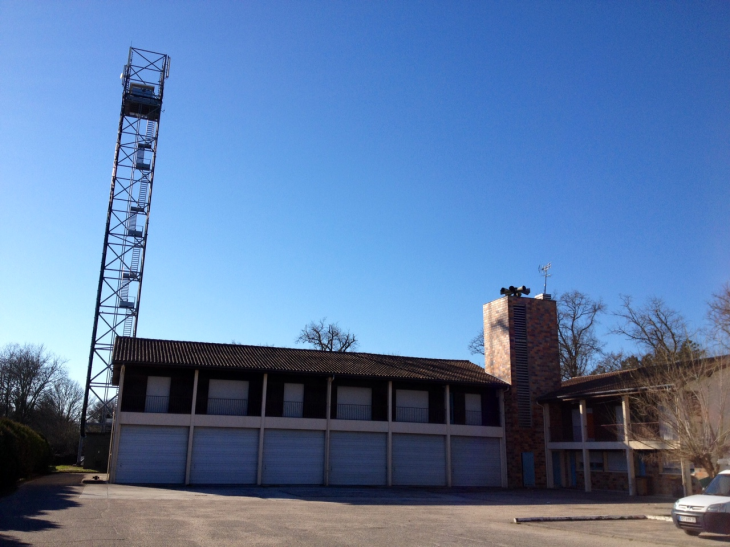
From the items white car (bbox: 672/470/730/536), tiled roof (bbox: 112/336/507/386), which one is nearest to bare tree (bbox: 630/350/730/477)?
white car (bbox: 672/470/730/536)

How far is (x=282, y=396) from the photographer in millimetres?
30062

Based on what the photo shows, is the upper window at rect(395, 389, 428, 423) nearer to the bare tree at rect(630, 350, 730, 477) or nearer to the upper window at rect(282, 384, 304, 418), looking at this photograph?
the upper window at rect(282, 384, 304, 418)

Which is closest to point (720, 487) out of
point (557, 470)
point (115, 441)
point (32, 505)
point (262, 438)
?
point (32, 505)

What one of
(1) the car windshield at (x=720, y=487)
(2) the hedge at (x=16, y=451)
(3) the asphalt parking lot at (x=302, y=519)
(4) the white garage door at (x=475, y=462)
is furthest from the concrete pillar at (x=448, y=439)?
(2) the hedge at (x=16, y=451)

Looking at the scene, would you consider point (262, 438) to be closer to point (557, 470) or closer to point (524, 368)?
point (524, 368)

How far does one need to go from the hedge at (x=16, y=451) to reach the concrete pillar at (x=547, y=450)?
23.0 metres

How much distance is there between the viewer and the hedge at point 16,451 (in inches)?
825

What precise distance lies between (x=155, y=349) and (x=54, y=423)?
29286 millimetres

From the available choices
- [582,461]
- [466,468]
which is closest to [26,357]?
[466,468]

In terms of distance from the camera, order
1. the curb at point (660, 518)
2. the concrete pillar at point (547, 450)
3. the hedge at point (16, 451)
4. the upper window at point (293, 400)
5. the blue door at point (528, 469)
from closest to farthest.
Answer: the curb at point (660, 518), the hedge at point (16, 451), the upper window at point (293, 400), the concrete pillar at point (547, 450), the blue door at point (528, 469)

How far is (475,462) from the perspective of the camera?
31578mm

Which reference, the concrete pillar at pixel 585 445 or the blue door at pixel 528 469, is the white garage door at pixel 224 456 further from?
the concrete pillar at pixel 585 445

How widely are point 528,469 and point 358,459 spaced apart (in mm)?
8464

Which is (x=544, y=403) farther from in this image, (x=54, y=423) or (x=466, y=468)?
(x=54, y=423)
